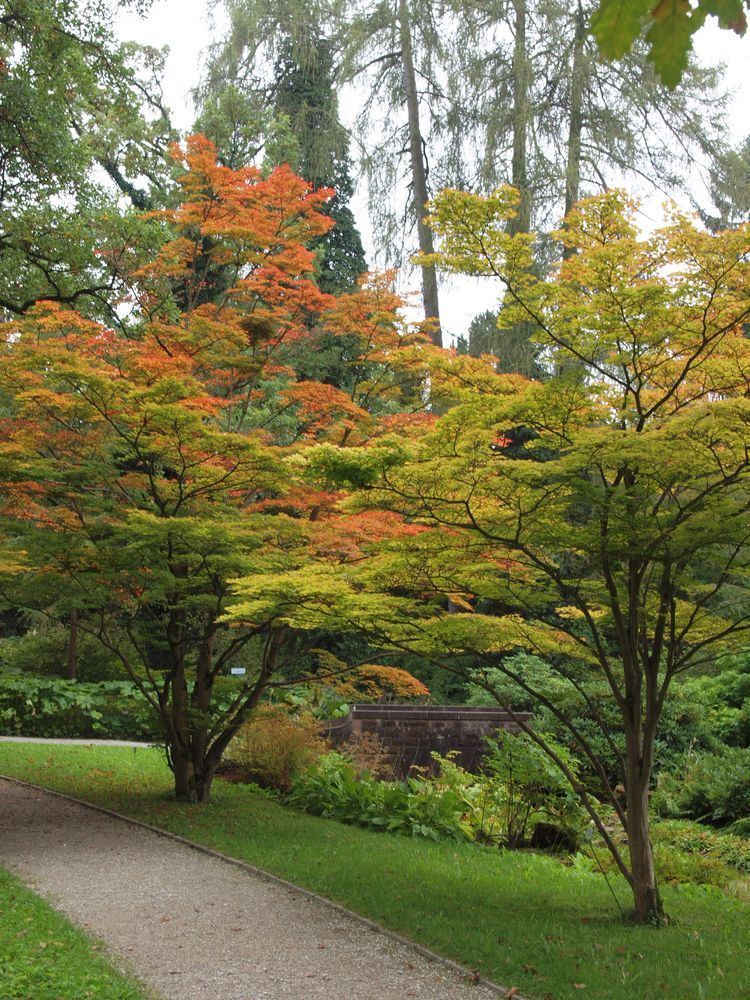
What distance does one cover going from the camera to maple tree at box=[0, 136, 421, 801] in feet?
28.1

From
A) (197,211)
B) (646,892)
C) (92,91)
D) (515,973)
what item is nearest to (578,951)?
(515,973)

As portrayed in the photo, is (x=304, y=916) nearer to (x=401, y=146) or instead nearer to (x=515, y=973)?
(x=515, y=973)

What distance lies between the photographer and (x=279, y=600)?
23.0 ft

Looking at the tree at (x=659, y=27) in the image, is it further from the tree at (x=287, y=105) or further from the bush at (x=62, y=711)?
the tree at (x=287, y=105)

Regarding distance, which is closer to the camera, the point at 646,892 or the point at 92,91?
the point at 646,892

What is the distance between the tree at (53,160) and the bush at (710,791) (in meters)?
9.25

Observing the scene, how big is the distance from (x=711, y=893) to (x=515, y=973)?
319cm

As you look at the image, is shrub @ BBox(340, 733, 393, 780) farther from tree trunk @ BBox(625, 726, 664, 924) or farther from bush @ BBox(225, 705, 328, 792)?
tree trunk @ BBox(625, 726, 664, 924)

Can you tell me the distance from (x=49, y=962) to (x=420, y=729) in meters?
8.84

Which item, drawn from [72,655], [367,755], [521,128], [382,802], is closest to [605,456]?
[382,802]

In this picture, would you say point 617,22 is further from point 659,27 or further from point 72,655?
point 72,655

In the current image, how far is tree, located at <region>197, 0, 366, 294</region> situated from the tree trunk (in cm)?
1405

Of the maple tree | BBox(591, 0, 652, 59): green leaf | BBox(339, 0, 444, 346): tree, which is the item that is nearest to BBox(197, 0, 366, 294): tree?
BBox(339, 0, 444, 346): tree

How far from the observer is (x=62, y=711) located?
612 inches
